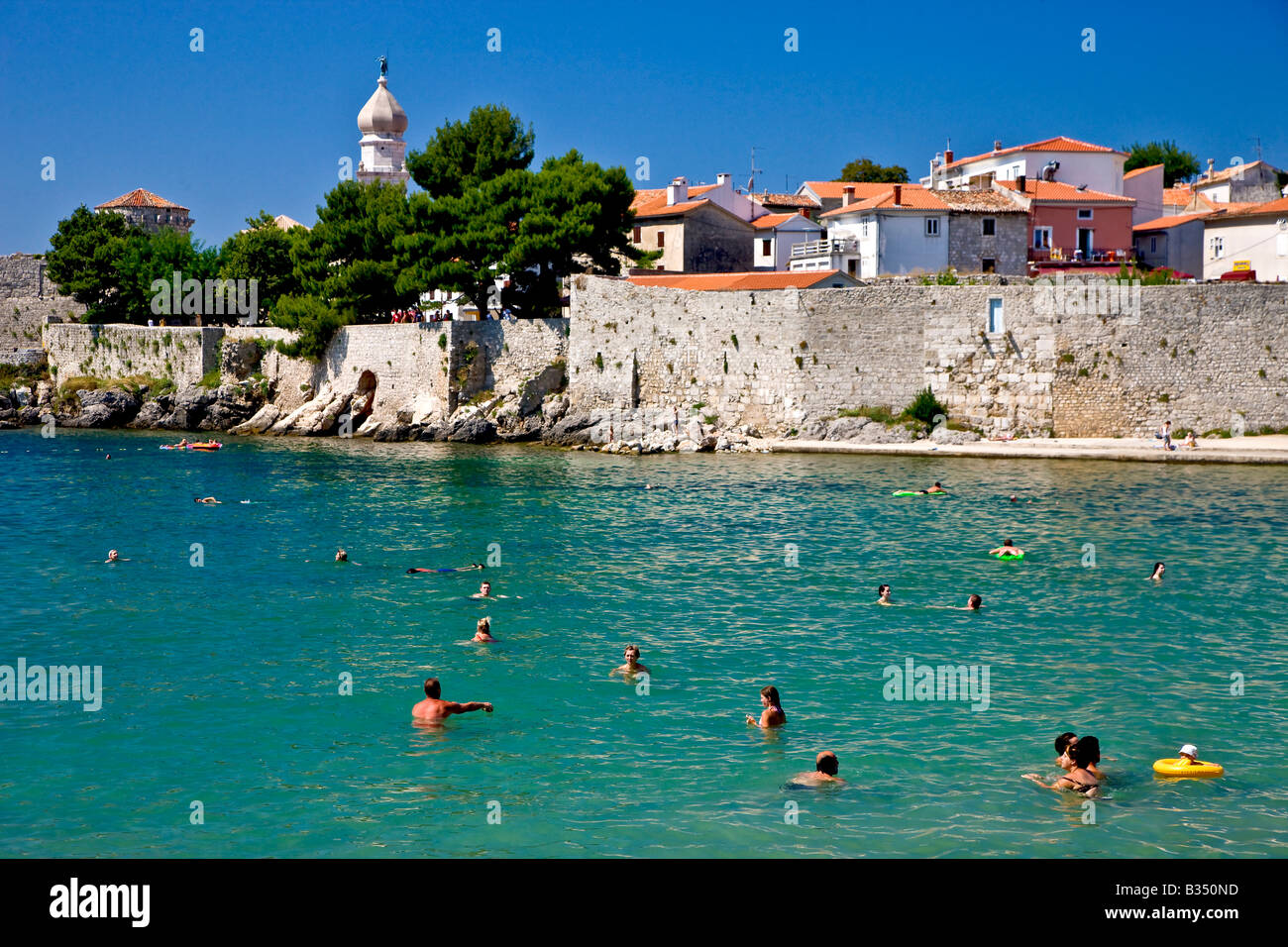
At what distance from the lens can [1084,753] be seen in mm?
10719

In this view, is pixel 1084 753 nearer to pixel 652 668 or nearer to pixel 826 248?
pixel 652 668

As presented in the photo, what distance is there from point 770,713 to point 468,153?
137 feet

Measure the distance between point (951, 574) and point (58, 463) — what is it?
3336cm

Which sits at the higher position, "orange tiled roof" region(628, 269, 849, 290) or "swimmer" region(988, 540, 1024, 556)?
"orange tiled roof" region(628, 269, 849, 290)

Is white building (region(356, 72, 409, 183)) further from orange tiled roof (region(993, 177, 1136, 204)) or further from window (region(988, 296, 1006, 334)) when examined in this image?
window (region(988, 296, 1006, 334))

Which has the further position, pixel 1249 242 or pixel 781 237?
pixel 781 237

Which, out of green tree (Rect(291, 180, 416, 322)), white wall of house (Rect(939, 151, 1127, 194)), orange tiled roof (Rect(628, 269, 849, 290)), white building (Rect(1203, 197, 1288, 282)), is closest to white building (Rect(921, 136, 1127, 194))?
white wall of house (Rect(939, 151, 1127, 194))

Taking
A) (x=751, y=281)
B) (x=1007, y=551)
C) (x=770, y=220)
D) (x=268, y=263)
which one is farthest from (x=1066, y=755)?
(x=268, y=263)

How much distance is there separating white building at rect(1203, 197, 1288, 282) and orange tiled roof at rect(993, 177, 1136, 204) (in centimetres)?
370

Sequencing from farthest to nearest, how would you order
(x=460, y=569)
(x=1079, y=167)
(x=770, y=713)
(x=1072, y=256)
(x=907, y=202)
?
(x=1079, y=167), (x=1072, y=256), (x=907, y=202), (x=460, y=569), (x=770, y=713)

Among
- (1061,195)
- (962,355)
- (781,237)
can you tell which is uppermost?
(1061,195)

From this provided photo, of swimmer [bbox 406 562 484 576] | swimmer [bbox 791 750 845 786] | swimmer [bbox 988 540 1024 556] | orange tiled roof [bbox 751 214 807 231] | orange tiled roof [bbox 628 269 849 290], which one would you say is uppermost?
orange tiled roof [bbox 751 214 807 231]

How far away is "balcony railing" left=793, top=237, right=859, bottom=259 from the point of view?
48.2 meters
